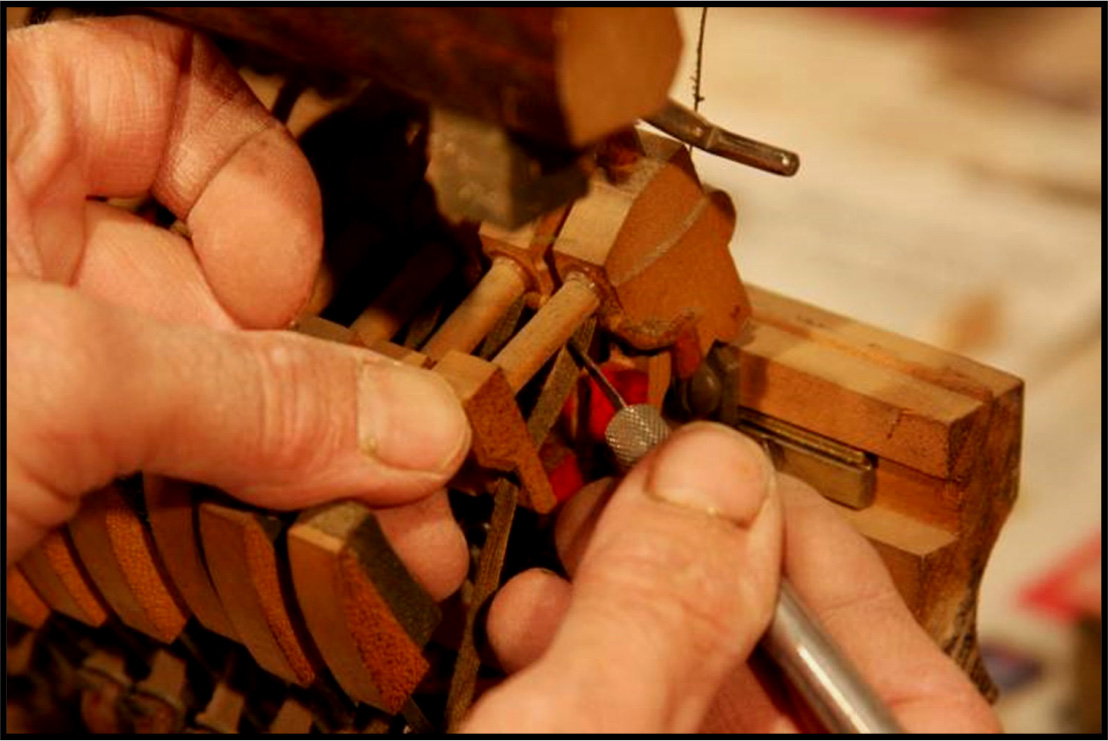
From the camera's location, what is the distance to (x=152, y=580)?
35.0 inches

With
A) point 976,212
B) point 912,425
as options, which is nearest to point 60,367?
point 912,425

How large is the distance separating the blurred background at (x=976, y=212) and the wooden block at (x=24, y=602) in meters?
0.97

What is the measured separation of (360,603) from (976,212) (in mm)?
1392

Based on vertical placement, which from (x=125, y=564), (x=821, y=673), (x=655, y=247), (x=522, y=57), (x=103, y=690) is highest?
(x=522, y=57)

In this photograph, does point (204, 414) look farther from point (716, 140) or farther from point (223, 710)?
point (223, 710)

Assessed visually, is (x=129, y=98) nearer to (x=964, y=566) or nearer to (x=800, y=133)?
(x=964, y=566)

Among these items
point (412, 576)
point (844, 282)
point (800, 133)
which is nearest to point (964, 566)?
point (412, 576)

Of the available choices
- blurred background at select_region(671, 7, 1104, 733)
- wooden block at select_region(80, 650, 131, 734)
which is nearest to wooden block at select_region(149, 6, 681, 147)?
wooden block at select_region(80, 650, 131, 734)

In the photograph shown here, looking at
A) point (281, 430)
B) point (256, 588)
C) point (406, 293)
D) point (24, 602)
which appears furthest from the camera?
point (24, 602)

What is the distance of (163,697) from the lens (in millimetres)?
1107

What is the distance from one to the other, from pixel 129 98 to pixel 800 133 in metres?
1.37

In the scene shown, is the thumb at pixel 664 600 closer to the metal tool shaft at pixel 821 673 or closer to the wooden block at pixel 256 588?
the metal tool shaft at pixel 821 673

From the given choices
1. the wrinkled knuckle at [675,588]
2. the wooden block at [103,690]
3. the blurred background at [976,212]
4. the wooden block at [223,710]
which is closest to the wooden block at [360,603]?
the wrinkled knuckle at [675,588]

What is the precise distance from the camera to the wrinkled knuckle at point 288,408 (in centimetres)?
69
